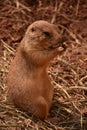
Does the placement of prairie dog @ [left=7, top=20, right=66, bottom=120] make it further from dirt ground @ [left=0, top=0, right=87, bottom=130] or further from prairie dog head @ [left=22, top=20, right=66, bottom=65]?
dirt ground @ [left=0, top=0, right=87, bottom=130]

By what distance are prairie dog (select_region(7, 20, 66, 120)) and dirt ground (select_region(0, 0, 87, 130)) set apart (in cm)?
16

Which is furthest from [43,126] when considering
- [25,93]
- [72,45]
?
[72,45]

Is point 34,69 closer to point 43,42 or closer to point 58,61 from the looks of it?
point 43,42

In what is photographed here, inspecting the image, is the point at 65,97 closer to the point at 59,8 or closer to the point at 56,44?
the point at 56,44

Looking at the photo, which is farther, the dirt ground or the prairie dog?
the dirt ground

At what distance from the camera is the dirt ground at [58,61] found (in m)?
5.32

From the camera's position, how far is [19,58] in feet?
17.2

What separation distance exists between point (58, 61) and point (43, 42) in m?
1.57

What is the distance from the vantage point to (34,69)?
17.0ft

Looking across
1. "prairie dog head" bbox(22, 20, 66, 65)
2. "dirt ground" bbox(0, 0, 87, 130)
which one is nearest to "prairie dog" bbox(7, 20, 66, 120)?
"prairie dog head" bbox(22, 20, 66, 65)

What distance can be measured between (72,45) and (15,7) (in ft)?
4.25

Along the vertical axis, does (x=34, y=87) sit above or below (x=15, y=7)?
below

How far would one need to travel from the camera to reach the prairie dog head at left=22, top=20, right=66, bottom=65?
497 centimetres

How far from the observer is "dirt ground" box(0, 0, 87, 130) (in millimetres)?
5324
